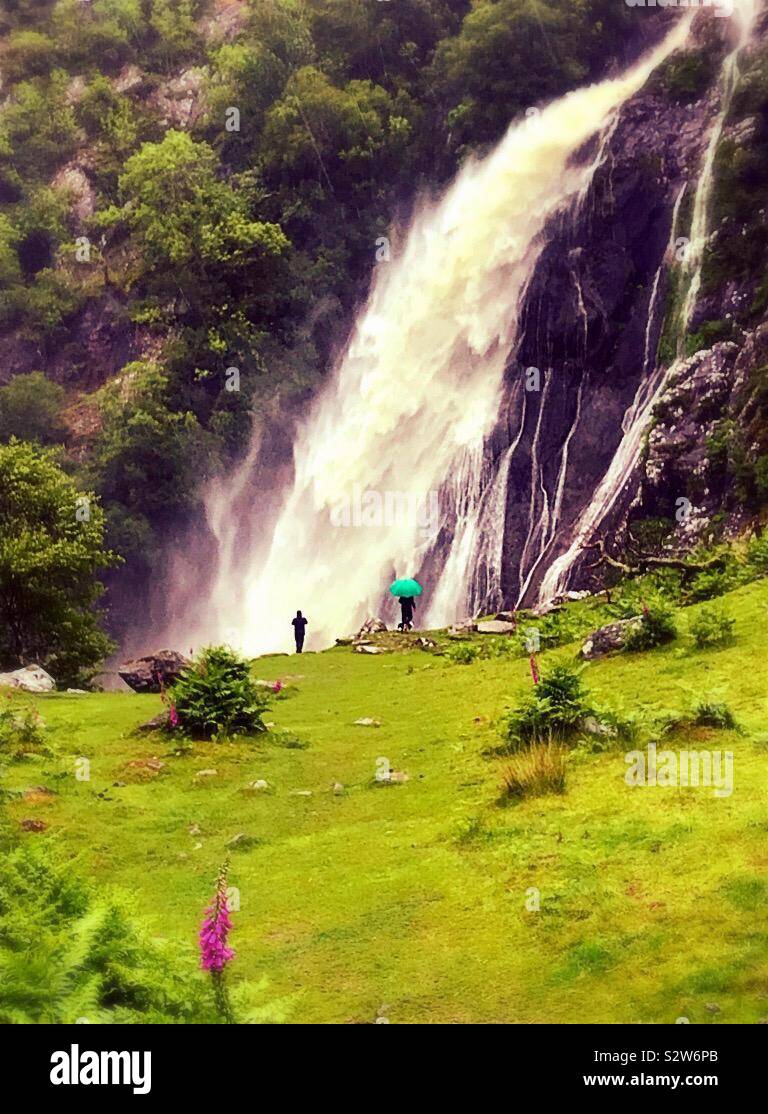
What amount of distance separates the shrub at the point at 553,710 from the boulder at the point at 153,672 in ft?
45.5

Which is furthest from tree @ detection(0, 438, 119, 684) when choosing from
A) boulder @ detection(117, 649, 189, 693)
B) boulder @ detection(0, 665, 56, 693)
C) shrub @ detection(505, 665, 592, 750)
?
shrub @ detection(505, 665, 592, 750)

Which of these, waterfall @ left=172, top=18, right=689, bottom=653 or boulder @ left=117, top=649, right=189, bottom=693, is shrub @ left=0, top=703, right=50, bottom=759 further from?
waterfall @ left=172, top=18, right=689, bottom=653

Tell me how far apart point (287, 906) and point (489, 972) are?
2497 millimetres

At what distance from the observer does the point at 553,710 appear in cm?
1362

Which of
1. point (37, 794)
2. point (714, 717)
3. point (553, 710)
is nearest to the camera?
point (714, 717)

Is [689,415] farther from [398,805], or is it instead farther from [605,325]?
[398,805]

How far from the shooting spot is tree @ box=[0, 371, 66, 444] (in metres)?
52.3

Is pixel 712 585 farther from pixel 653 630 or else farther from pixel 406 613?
pixel 406 613

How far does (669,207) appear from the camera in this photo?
40812mm

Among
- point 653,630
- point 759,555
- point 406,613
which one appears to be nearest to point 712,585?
point 759,555

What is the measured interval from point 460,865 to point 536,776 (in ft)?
5.55

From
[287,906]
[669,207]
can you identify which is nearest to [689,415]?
[669,207]

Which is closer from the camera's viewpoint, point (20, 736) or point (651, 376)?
point (20, 736)

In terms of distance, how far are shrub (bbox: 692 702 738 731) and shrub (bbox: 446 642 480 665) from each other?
11520 millimetres
